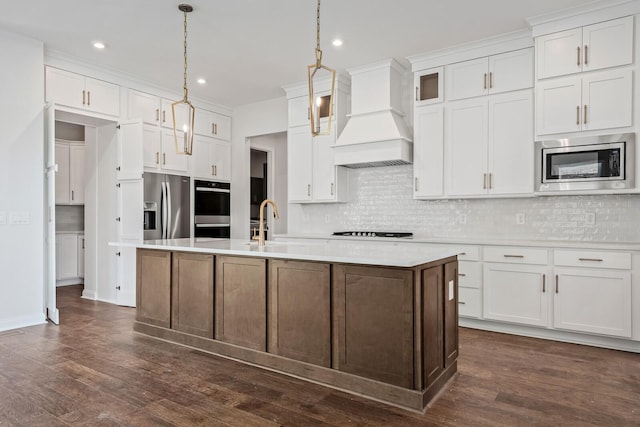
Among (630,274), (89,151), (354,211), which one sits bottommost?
(630,274)

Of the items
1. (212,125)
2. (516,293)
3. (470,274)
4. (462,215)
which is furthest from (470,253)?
(212,125)

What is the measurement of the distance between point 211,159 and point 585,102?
5048 mm

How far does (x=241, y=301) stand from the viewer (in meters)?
3.24

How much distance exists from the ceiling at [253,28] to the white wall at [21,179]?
1.09 feet

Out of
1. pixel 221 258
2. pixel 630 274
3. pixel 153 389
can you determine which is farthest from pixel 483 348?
pixel 153 389

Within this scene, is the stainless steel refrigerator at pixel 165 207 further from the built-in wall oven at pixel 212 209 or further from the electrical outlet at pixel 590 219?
the electrical outlet at pixel 590 219

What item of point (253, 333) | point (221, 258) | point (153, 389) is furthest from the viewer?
point (221, 258)

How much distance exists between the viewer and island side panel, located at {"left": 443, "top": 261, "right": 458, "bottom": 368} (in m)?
2.81

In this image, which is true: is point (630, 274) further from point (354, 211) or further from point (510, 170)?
point (354, 211)

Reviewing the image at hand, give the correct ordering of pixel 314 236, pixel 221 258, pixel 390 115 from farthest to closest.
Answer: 1. pixel 314 236
2. pixel 390 115
3. pixel 221 258

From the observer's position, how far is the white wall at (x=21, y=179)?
4.20 meters

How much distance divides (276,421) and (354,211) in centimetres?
363

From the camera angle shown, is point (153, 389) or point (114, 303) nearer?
point (153, 389)

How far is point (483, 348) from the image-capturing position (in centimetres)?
359
